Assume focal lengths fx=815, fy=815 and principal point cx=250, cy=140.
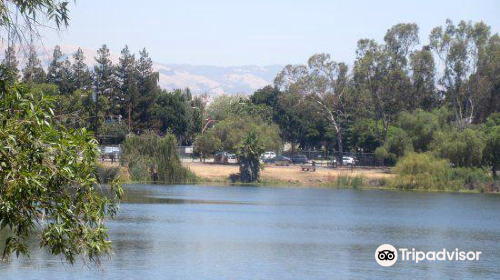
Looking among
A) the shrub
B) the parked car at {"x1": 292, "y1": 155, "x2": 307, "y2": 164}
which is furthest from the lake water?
the parked car at {"x1": 292, "y1": 155, "x2": 307, "y2": 164}

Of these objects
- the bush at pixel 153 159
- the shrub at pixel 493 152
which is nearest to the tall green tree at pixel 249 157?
the bush at pixel 153 159

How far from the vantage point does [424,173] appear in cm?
9112

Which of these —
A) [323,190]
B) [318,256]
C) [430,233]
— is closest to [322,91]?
[323,190]

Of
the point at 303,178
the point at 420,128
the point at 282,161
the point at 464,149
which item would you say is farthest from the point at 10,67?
the point at 282,161

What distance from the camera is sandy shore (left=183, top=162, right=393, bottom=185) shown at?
96.1 meters

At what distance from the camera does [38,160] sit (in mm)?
11625

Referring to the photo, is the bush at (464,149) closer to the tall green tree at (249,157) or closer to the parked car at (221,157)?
the tall green tree at (249,157)

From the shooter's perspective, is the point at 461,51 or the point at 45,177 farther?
the point at 461,51

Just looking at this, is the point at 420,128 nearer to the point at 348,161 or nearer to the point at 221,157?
the point at 348,161

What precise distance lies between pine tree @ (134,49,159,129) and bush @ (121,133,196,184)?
1282 inches

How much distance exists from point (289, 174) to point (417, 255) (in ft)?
198

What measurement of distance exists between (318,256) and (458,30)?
250 feet

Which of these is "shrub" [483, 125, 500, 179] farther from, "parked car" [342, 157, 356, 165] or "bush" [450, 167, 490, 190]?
"parked car" [342, 157, 356, 165]

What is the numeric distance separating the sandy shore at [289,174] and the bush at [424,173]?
3.87m
